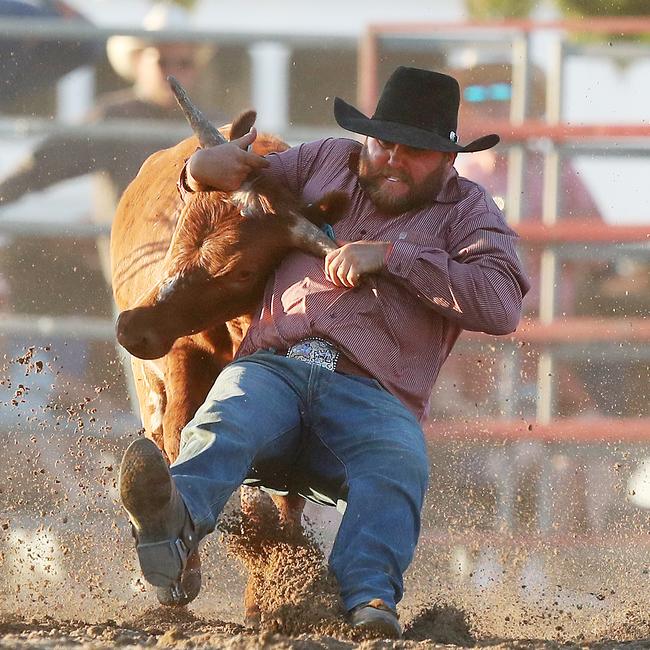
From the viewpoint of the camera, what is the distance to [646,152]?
610 centimetres

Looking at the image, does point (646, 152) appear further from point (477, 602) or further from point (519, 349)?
point (477, 602)

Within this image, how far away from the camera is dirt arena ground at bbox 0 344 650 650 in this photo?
2967mm

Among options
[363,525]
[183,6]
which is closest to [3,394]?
[183,6]

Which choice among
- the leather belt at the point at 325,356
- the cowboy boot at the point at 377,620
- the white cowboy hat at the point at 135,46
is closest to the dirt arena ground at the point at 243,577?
the cowboy boot at the point at 377,620

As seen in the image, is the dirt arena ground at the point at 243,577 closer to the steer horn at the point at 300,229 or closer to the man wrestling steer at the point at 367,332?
the man wrestling steer at the point at 367,332

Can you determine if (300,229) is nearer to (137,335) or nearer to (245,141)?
(245,141)

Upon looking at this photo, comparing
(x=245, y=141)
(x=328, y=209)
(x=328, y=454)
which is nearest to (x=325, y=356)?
(x=328, y=454)

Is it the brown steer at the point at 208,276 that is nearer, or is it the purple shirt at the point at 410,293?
the purple shirt at the point at 410,293

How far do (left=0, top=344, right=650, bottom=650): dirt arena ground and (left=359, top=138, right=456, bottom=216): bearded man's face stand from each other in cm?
86

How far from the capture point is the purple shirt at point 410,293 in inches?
123

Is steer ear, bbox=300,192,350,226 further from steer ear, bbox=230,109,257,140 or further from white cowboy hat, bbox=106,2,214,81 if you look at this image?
white cowboy hat, bbox=106,2,214,81

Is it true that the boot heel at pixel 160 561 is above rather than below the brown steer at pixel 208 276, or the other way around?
below

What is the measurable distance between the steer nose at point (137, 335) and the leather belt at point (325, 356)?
15.8 inches

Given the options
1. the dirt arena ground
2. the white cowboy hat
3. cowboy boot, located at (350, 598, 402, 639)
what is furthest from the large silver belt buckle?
the white cowboy hat
